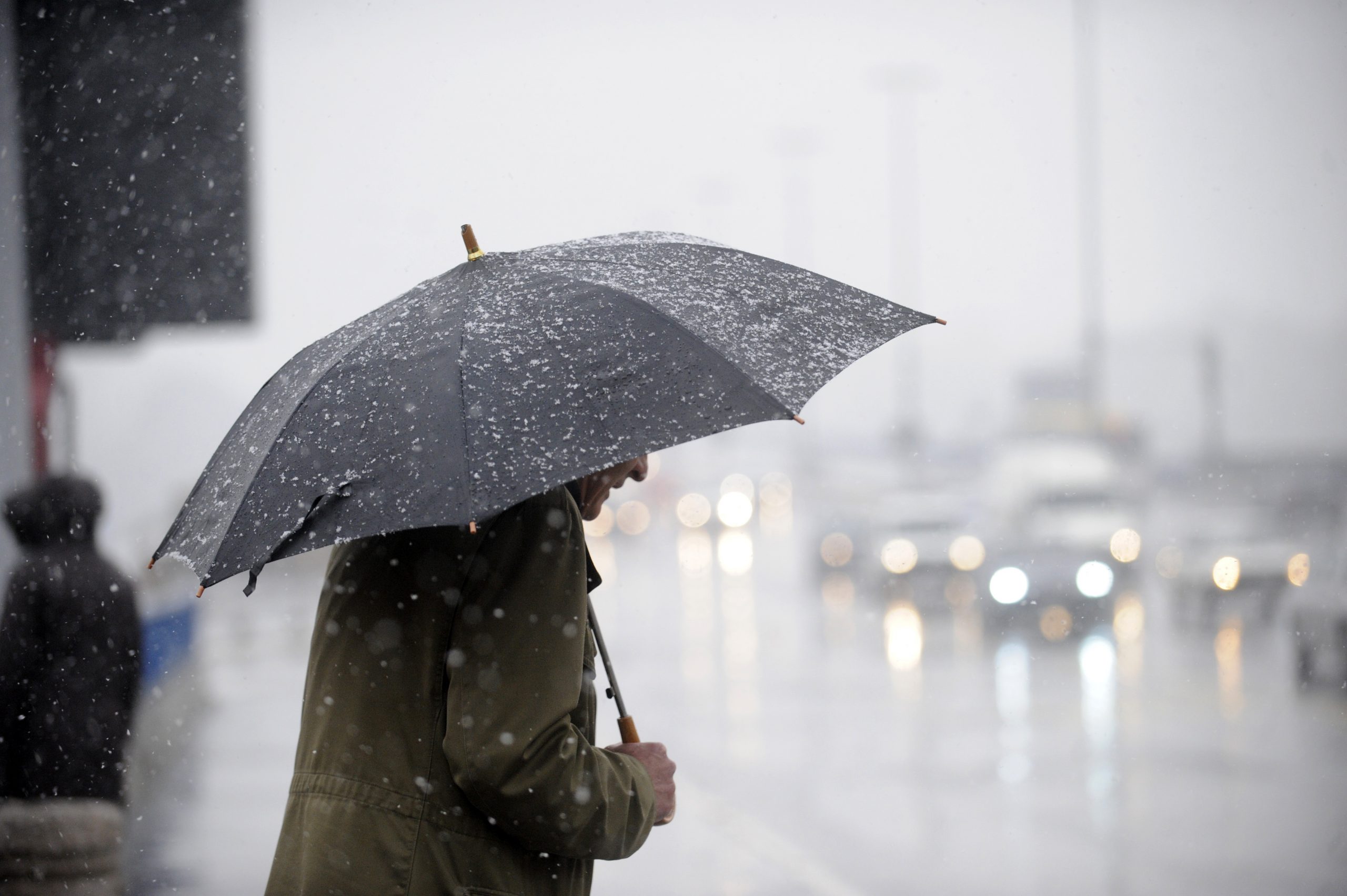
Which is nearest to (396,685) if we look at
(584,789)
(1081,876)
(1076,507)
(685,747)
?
(584,789)

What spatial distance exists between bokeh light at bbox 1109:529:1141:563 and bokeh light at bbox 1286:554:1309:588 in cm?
237

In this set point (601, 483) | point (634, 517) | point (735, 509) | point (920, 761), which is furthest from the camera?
point (735, 509)

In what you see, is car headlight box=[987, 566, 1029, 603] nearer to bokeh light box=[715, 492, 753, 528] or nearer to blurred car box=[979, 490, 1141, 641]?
blurred car box=[979, 490, 1141, 641]

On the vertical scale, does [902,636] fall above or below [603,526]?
above

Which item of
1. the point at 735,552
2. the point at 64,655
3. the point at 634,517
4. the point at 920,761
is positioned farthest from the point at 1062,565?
the point at 634,517

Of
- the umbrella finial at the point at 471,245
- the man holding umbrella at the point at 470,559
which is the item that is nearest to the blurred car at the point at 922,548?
the umbrella finial at the point at 471,245

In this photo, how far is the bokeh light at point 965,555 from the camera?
55.9ft

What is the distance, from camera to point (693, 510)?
44062 mm

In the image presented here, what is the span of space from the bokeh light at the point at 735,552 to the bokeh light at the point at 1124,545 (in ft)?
28.1

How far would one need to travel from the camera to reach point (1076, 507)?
15.1 metres

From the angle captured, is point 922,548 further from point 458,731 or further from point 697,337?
point 458,731

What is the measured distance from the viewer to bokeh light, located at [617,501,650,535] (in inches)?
1555

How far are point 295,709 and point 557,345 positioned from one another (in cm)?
890

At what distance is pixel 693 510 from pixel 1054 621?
3056 centimetres
